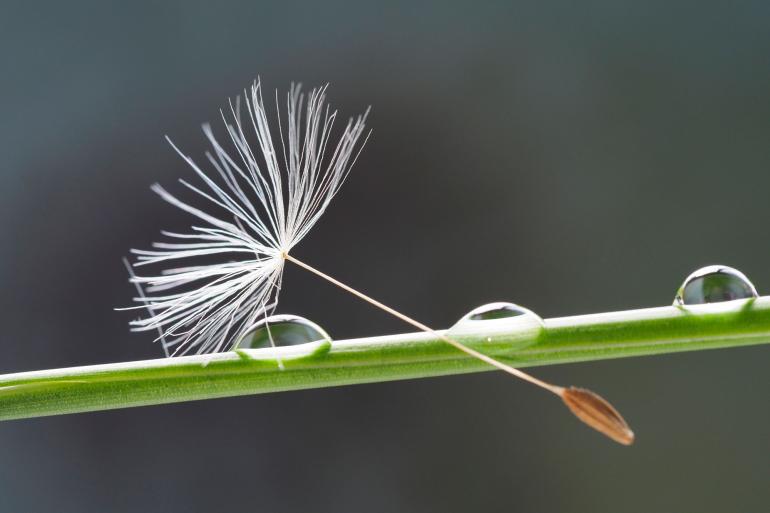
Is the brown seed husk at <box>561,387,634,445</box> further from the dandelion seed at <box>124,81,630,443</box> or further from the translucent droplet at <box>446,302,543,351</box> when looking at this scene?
the dandelion seed at <box>124,81,630,443</box>

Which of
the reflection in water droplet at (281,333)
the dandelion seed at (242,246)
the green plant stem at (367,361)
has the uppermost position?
the dandelion seed at (242,246)

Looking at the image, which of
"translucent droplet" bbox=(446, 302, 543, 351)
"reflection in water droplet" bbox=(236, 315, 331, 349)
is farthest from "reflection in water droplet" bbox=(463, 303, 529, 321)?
"reflection in water droplet" bbox=(236, 315, 331, 349)

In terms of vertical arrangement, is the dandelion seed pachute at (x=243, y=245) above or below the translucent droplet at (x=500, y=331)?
above

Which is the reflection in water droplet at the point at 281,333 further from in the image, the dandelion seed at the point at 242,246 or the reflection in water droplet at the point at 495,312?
the reflection in water droplet at the point at 495,312

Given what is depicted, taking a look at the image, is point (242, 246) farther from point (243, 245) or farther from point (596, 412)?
point (596, 412)

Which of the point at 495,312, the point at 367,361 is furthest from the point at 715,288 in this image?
the point at 367,361

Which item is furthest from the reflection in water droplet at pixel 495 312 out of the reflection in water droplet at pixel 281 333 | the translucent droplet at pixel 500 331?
the reflection in water droplet at pixel 281 333
